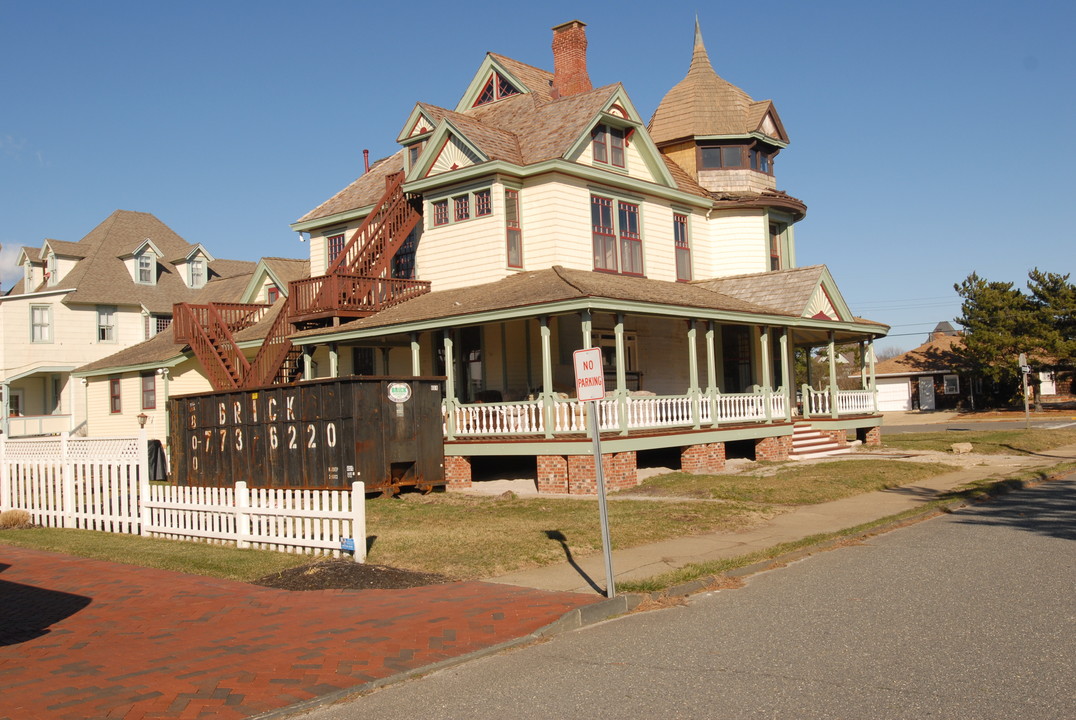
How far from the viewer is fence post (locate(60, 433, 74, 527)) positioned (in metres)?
17.3

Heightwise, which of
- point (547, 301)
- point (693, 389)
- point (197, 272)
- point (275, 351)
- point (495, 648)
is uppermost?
point (197, 272)

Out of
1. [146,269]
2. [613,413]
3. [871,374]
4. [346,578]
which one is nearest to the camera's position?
[346,578]

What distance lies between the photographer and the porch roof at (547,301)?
67.3 ft

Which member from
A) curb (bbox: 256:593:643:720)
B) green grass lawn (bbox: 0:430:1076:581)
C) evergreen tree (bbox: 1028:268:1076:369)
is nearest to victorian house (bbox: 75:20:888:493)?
green grass lawn (bbox: 0:430:1076:581)

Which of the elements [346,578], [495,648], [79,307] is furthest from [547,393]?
[79,307]

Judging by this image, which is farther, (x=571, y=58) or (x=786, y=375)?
(x=571, y=58)

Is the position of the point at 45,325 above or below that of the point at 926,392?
above

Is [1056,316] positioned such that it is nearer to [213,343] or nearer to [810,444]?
[810,444]

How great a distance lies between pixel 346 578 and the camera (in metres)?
11.5

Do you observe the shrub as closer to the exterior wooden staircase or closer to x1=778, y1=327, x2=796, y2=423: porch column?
the exterior wooden staircase

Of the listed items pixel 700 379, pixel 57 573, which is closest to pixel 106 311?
pixel 700 379

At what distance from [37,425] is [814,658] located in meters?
42.1

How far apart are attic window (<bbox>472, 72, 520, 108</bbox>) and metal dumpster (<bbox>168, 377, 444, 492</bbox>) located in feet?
46.0

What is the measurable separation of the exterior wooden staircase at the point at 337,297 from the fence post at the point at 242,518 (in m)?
10.8
